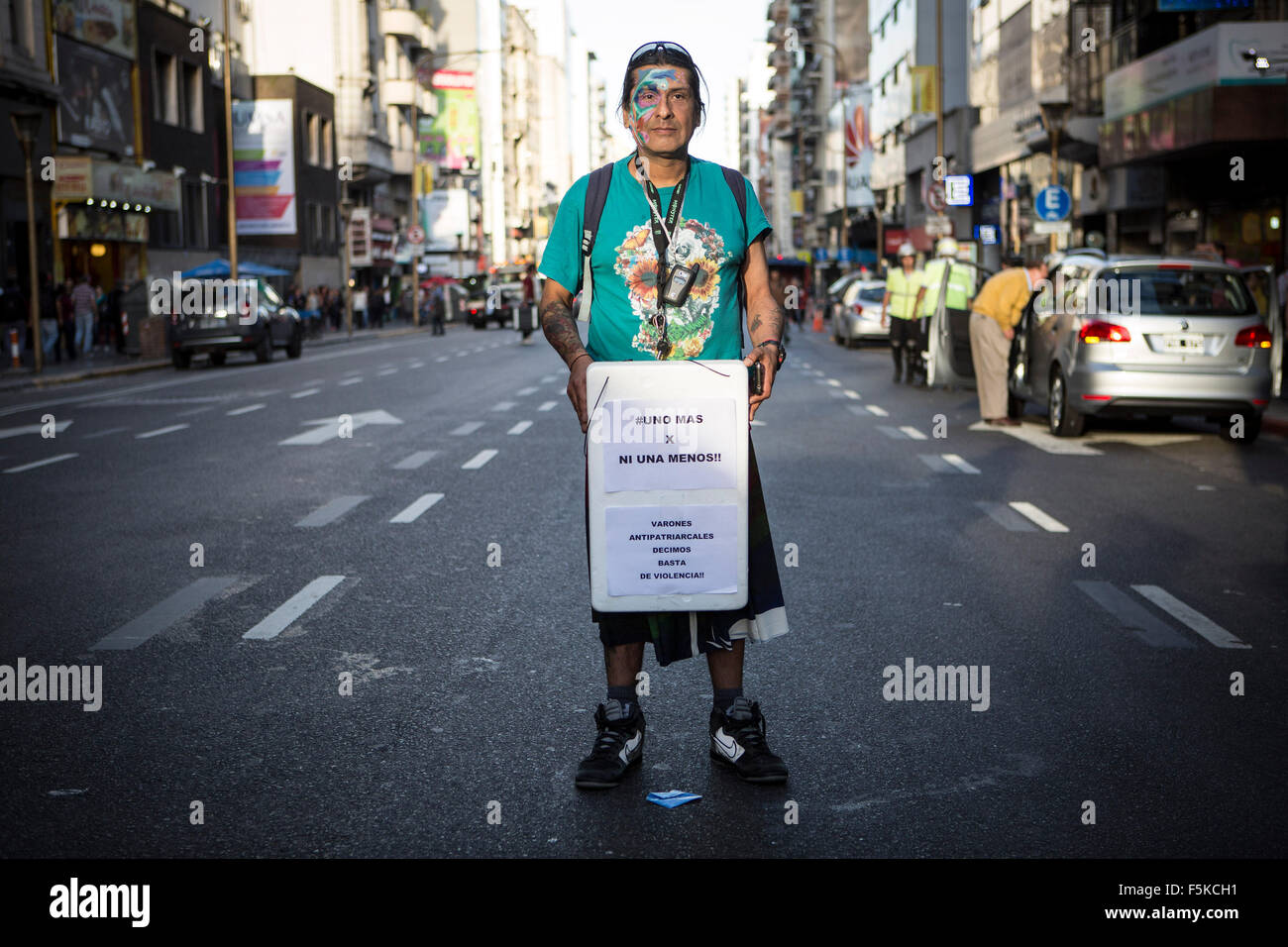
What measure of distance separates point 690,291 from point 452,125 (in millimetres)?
104836

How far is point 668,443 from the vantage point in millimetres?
4520

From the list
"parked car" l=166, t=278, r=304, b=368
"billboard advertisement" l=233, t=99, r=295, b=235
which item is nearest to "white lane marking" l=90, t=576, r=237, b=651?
"parked car" l=166, t=278, r=304, b=368

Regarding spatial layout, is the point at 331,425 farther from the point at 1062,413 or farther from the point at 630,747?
A: the point at 630,747

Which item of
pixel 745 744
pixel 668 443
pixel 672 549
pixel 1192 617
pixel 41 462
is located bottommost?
pixel 1192 617

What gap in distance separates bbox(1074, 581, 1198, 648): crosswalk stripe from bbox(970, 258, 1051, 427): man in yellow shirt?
32.4 feet

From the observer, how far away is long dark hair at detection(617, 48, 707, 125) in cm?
480

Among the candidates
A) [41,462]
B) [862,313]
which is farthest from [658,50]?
[862,313]

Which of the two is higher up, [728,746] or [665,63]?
[665,63]

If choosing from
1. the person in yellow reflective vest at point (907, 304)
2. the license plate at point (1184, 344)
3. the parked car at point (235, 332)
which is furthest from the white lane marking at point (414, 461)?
the parked car at point (235, 332)

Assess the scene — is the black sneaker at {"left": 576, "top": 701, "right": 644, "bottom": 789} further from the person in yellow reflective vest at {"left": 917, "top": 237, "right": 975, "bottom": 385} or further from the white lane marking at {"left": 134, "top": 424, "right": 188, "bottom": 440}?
the person in yellow reflective vest at {"left": 917, "top": 237, "right": 975, "bottom": 385}

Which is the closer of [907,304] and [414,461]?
[414,461]
